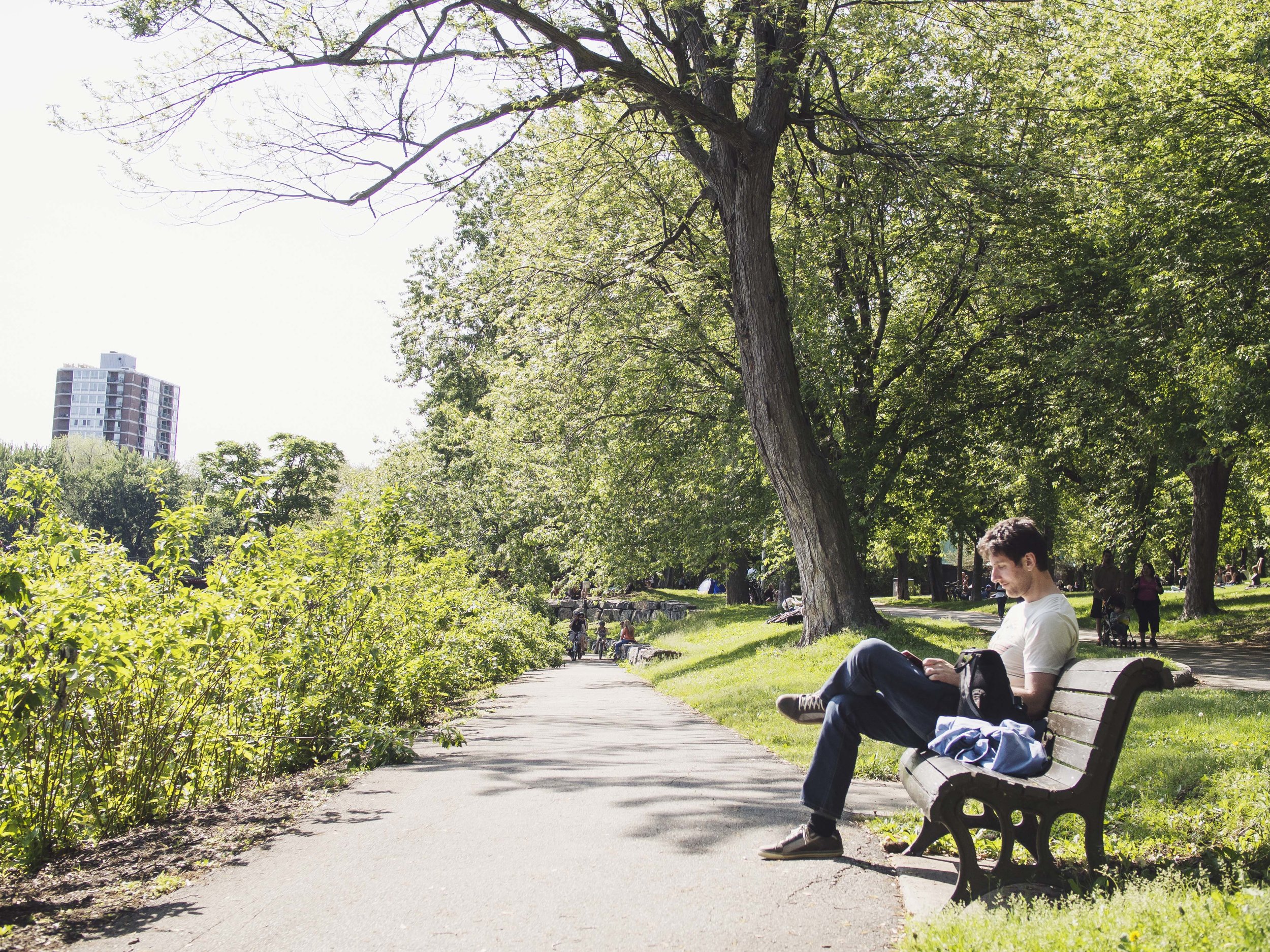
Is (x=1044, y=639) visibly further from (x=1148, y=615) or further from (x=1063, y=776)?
(x=1148, y=615)

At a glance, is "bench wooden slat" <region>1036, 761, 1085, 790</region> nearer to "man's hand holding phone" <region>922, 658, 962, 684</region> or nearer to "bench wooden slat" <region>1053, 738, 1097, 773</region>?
"bench wooden slat" <region>1053, 738, 1097, 773</region>

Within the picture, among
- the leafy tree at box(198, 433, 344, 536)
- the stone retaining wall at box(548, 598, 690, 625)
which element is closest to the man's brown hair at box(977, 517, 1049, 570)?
the stone retaining wall at box(548, 598, 690, 625)

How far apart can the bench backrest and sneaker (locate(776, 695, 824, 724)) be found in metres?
1.25

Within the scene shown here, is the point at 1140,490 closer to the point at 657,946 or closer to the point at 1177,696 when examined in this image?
the point at 1177,696

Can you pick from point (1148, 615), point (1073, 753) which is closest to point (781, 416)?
point (1073, 753)

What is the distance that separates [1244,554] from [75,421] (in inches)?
7962

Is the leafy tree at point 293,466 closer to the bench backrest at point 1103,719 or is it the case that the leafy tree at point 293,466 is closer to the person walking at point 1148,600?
the person walking at point 1148,600

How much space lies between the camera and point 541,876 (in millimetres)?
4336

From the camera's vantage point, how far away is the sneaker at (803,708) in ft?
15.9

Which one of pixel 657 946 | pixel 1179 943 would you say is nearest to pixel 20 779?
pixel 657 946

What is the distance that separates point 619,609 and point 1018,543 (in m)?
37.4

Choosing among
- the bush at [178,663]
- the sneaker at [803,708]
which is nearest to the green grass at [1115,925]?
the sneaker at [803,708]

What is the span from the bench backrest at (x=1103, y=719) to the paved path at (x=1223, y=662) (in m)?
10.4

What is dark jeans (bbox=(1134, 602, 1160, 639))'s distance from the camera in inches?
781
